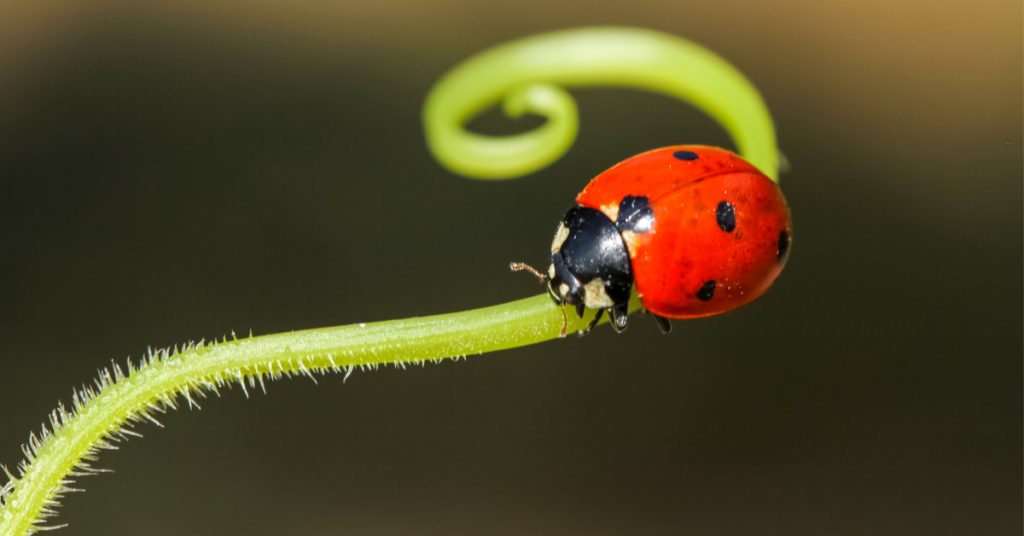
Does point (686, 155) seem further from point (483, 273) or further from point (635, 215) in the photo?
point (483, 273)

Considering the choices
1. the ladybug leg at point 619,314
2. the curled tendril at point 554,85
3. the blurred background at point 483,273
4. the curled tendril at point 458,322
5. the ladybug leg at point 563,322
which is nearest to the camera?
the curled tendril at point 458,322

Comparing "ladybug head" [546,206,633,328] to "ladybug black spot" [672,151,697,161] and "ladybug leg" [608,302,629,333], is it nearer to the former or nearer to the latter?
"ladybug leg" [608,302,629,333]

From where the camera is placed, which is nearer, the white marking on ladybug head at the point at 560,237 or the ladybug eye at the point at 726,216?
the ladybug eye at the point at 726,216

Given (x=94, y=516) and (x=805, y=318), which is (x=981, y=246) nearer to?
(x=805, y=318)

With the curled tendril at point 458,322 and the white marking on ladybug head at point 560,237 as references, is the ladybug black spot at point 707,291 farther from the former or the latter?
the white marking on ladybug head at point 560,237

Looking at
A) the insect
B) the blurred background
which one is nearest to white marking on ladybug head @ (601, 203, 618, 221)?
the insect

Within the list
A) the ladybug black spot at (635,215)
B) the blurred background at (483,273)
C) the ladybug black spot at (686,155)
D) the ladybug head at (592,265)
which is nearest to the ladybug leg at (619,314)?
the ladybug head at (592,265)

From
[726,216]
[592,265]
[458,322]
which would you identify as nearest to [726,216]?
[726,216]
